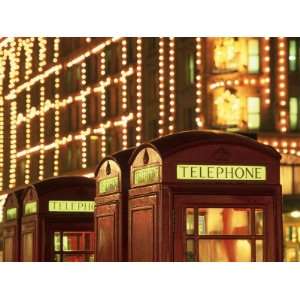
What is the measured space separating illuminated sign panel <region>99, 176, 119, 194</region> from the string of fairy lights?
1755cm

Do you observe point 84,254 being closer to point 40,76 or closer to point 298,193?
point 298,193

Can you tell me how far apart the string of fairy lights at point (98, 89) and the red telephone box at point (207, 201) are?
61.9ft

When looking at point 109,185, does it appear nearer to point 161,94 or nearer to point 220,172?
point 220,172

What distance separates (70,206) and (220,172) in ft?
14.6

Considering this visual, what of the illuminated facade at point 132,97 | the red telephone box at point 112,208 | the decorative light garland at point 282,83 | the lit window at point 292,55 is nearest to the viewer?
the red telephone box at point 112,208

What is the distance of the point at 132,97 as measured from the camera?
131 ft

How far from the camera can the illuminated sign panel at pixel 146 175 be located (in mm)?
10909

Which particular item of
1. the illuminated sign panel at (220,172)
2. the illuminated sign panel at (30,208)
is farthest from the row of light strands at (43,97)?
the illuminated sign panel at (220,172)

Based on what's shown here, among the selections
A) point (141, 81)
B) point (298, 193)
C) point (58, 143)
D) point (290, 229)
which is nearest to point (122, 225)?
point (290, 229)

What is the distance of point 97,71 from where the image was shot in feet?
140

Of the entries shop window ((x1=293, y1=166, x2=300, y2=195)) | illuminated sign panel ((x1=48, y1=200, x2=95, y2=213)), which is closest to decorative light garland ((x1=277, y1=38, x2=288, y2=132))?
shop window ((x1=293, y1=166, x2=300, y2=195))

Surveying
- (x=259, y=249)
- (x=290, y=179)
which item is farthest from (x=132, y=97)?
(x=259, y=249)

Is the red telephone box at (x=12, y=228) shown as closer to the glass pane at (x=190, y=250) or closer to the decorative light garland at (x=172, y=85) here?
the glass pane at (x=190, y=250)
